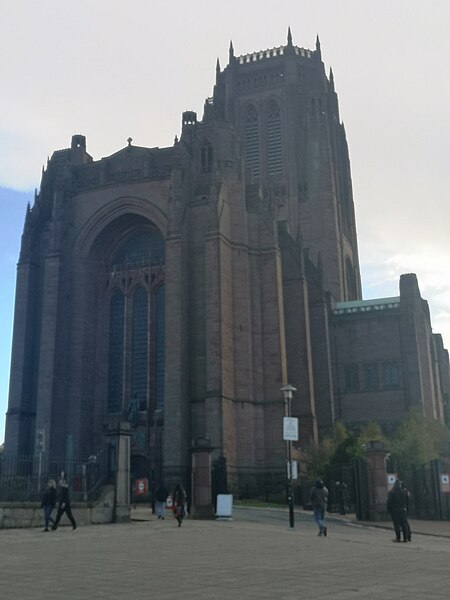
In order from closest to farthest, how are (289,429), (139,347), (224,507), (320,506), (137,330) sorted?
(320,506) → (289,429) → (224,507) → (139,347) → (137,330)

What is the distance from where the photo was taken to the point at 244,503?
36938 millimetres

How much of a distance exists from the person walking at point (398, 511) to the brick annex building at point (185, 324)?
20.2m

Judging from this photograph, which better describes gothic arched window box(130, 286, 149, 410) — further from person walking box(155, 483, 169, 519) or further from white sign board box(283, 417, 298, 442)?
white sign board box(283, 417, 298, 442)

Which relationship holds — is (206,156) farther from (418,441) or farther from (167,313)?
(418,441)

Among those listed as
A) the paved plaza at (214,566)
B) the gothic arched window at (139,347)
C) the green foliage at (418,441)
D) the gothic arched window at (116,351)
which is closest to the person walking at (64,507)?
the paved plaza at (214,566)

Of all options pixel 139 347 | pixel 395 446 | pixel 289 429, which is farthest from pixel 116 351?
pixel 289 429

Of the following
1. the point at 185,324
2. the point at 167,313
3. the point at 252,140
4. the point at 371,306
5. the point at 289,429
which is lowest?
the point at 289,429

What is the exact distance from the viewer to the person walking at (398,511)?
1725 centimetres

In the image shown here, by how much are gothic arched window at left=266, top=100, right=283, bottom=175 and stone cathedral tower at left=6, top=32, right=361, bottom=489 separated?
18460mm

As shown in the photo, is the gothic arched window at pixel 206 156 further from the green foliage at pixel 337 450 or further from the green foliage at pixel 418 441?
the green foliage at pixel 418 441

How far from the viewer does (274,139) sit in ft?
227

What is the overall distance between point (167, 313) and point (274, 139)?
3345cm

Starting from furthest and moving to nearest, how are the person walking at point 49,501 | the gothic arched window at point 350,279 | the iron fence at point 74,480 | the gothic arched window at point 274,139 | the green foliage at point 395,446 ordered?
the gothic arched window at point 350,279 → the gothic arched window at point 274,139 → the green foliage at point 395,446 → the iron fence at point 74,480 → the person walking at point 49,501

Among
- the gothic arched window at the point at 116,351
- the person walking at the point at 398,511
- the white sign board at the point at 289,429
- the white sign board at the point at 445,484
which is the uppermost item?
the gothic arched window at the point at 116,351
